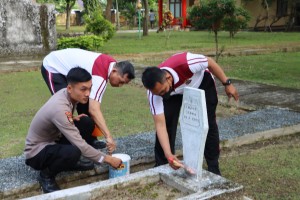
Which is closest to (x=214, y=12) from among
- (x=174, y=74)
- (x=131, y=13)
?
(x=174, y=74)

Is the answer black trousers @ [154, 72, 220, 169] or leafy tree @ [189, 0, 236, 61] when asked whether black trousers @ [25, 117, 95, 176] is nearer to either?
black trousers @ [154, 72, 220, 169]

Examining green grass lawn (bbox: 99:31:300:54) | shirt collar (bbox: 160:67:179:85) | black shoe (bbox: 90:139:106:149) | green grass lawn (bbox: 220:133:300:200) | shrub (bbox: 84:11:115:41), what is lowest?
green grass lawn (bbox: 220:133:300:200)

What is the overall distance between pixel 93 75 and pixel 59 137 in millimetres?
607

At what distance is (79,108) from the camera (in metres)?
4.26

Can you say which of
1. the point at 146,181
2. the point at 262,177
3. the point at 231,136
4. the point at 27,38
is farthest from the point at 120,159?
the point at 27,38

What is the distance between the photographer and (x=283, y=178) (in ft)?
12.5

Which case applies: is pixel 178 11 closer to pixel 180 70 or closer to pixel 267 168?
pixel 267 168

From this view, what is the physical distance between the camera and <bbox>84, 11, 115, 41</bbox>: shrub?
16.2 m

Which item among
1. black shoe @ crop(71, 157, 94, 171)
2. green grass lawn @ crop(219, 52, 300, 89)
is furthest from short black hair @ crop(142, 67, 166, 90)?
green grass lawn @ crop(219, 52, 300, 89)

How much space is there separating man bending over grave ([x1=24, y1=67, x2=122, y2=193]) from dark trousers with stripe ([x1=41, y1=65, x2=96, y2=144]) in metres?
0.33

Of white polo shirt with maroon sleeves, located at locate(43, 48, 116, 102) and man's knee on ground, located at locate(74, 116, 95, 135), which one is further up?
white polo shirt with maroon sleeves, located at locate(43, 48, 116, 102)

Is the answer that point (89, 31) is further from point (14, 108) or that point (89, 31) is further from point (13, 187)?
point (13, 187)

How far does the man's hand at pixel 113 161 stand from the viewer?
325 centimetres

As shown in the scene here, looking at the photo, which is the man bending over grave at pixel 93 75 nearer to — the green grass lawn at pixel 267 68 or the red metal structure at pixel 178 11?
the green grass lawn at pixel 267 68
